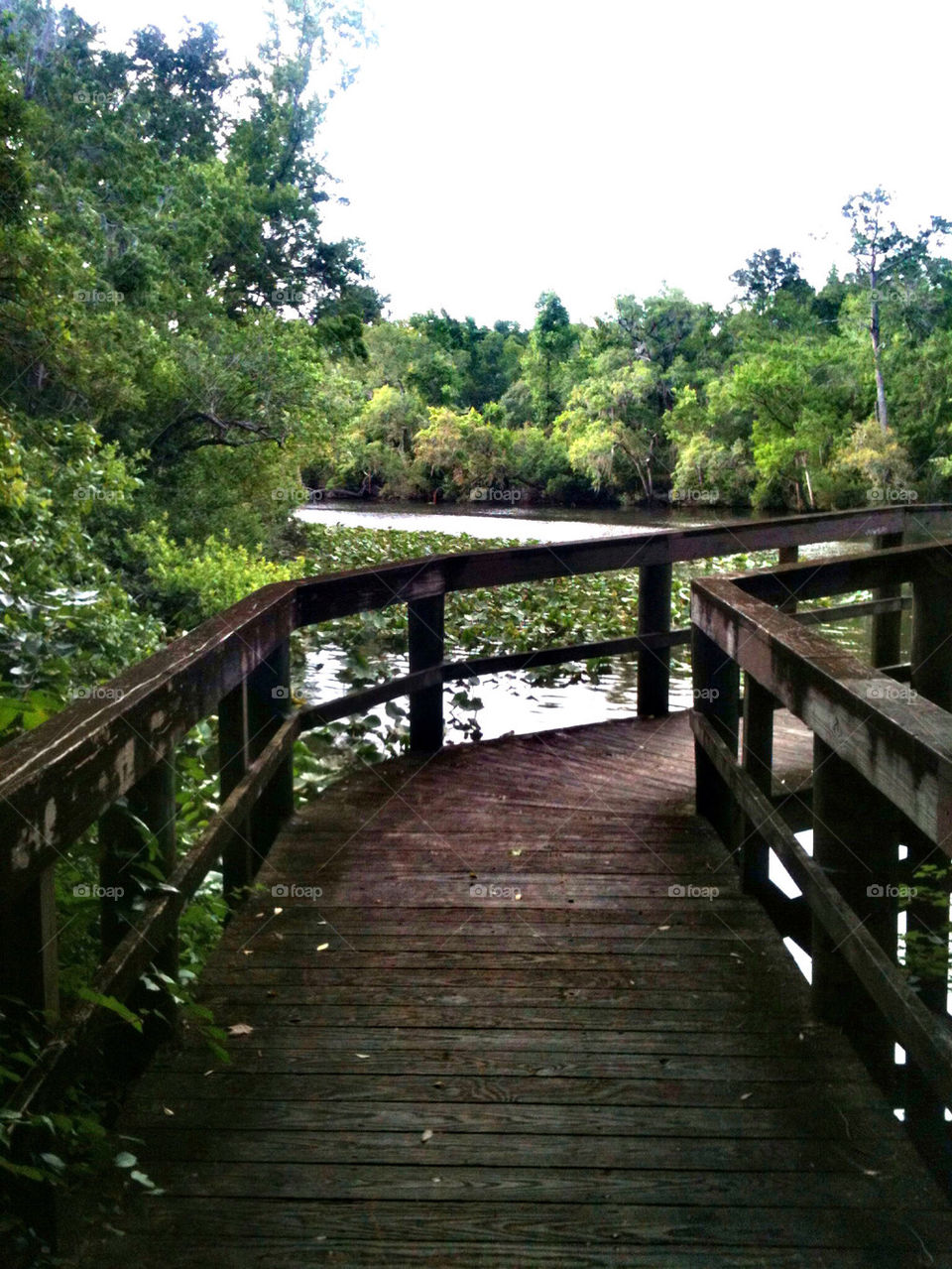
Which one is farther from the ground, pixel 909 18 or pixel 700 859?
pixel 909 18

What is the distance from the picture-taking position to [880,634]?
7.36 meters

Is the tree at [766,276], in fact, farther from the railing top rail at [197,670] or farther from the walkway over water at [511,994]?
the walkway over water at [511,994]

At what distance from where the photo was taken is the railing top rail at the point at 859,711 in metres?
2.07

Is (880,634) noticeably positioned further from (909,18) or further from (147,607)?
(909,18)

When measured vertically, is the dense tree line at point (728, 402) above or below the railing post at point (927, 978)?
above

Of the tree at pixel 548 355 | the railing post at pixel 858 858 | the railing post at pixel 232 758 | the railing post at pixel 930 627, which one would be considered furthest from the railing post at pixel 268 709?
the tree at pixel 548 355

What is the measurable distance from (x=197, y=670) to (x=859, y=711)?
5.34ft

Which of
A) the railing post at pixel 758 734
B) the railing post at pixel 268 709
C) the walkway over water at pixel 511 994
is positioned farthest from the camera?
the railing post at pixel 268 709

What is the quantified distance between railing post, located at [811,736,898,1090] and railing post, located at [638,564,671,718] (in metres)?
4.17

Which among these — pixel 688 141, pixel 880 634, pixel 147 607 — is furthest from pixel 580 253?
pixel 880 634

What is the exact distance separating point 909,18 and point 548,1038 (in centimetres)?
6505

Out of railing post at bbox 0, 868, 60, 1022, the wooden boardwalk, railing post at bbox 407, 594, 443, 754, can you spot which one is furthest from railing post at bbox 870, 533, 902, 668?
railing post at bbox 0, 868, 60, 1022

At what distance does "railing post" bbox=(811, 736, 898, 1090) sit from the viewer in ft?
9.33

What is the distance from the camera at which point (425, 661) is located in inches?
235
